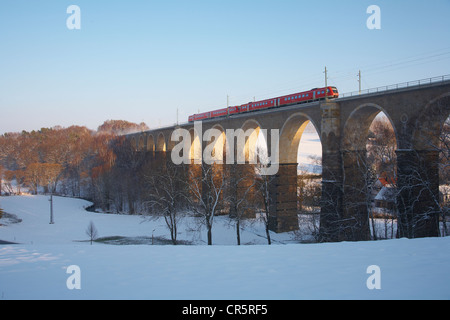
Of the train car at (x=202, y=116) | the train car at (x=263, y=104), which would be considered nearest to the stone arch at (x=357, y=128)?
the train car at (x=263, y=104)

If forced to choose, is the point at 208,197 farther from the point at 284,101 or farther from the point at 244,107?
the point at 244,107

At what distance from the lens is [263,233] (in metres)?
20.7

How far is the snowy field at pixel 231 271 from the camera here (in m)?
4.59

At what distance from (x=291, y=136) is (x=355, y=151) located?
15.8 ft

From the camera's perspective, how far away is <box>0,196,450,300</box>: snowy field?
4.59 m

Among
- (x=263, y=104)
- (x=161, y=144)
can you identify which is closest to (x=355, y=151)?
(x=263, y=104)

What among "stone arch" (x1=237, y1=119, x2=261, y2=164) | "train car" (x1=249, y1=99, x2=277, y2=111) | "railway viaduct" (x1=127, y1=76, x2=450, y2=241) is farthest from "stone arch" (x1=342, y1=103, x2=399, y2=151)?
"stone arch" (x1=237, y1=119, x2=261, y2=164)

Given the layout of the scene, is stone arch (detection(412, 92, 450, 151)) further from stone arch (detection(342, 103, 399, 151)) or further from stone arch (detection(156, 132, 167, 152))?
stone arch (detection(156, 132, 167, 152))

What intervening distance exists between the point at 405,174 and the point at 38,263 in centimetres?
1412

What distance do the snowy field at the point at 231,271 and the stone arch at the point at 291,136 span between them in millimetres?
13033

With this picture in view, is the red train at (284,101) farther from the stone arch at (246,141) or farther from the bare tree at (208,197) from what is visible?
the bare tree at (208,197)
